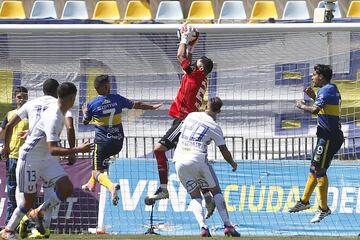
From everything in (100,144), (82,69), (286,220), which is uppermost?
(82,69)

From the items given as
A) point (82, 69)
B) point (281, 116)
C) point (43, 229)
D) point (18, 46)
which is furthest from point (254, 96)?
point (43, 229)

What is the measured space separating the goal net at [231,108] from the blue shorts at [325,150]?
2133mm

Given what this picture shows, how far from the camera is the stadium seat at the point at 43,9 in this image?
80.0 feet

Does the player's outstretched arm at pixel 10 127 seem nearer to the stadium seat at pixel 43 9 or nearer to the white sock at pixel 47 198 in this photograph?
the white sock at pixel 47 198

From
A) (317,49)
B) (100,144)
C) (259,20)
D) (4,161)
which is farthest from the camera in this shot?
(259,20)

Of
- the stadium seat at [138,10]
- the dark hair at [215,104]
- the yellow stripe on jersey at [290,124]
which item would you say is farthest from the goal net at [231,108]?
the stadium seat at [138,10]

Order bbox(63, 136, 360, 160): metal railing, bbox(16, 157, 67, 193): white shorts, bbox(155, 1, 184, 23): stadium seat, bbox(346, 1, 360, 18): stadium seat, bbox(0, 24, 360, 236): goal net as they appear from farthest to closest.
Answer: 1. bbox(155, 1, 184, 23): stadium seat
2. bbox(346, 1, 360, 18): stadium seat
3. bbox(63, 136, 360, 160): metal railing
4. bbox(0, 24, 360, 236): goal net
5. bbox(16, 157, 67, 193): white shorts

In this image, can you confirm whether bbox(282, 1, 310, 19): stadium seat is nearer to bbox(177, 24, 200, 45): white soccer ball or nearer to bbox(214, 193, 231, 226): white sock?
bbox(177, 24, 200, 45): white soccer ball

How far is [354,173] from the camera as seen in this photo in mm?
17281

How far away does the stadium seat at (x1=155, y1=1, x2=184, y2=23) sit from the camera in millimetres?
24125

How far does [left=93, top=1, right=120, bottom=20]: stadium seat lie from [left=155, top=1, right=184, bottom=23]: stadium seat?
3.42 ft

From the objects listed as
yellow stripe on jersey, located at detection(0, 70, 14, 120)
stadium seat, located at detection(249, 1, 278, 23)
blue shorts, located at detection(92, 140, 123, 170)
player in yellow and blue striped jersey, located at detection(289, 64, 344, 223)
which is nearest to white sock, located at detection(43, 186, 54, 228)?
blue shorts, located at detection(92, 140, 123, 170)

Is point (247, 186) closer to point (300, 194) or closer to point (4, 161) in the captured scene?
point (300, 194)

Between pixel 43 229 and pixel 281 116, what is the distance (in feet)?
19.6
